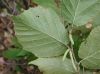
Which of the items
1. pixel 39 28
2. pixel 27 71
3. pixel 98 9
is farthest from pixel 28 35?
pixel 27 71

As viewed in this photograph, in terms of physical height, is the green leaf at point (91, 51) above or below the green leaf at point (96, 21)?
below

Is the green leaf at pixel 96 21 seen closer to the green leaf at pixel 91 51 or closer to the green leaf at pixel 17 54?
the green leaf at pixel 91 51

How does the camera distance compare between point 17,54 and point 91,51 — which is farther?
point 17,54

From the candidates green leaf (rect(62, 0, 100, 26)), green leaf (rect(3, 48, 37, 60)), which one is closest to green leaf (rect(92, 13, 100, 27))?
green leaf (rect(62, 0, 100, 26))

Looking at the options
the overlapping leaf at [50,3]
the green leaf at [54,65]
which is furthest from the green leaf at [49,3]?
the green leaf at [54,65]

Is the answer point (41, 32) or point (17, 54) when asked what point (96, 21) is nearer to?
point (41, 32)

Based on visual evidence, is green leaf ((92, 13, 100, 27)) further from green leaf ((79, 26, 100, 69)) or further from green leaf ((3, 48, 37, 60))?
green leaf ((3, 48, 37, 60))

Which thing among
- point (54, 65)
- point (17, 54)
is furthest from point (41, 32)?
point (17, 54)
